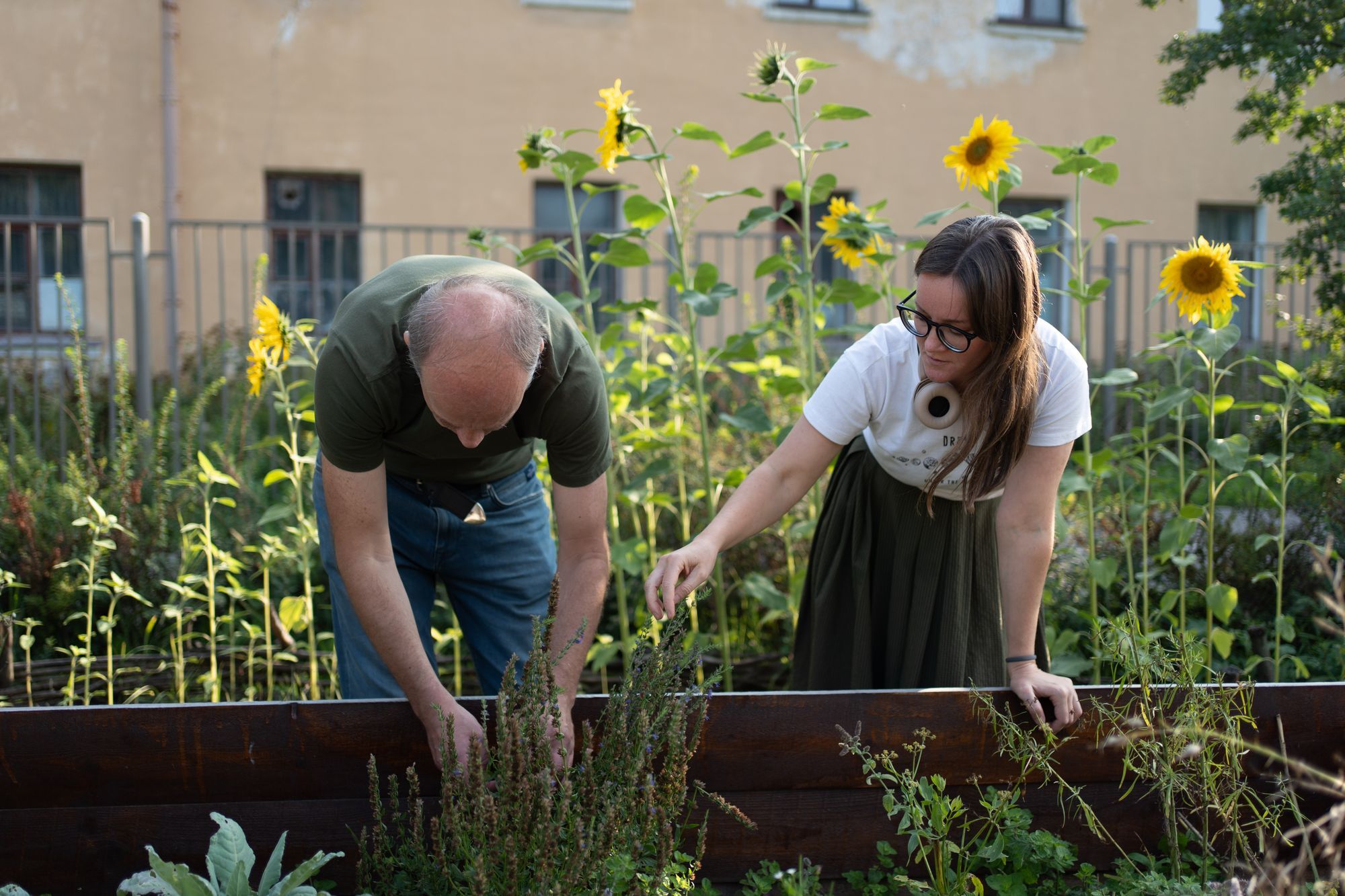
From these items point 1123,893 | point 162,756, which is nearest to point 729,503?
point 1123,893

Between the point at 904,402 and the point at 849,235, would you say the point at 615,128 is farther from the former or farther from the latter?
the point at 904,402

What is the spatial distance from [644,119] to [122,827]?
8562 millimetres

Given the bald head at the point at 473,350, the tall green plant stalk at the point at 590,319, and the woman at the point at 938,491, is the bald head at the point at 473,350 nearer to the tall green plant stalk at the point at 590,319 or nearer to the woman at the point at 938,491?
the woman at the point at 938,491

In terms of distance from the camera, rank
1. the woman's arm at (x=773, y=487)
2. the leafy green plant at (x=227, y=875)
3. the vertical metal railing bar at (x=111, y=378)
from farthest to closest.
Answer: the vertical metal railing bar at (x=111, y=378)
the woman's arm at (x=773, y=487)
the leafy green plant at (x=227, y=875)

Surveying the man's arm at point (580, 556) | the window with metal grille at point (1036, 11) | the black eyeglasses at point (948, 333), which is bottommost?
the man's arm at point (580, 556)

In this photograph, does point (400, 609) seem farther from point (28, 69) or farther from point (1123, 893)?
point (28, 69)

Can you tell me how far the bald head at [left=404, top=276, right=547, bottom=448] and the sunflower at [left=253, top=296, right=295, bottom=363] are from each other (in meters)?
1.03

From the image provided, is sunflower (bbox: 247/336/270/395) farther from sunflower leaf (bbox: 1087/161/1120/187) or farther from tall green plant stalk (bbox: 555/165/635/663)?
sunflower leaf (bbox: 1087/161/1120/187)

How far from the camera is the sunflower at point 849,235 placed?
2.97 metres

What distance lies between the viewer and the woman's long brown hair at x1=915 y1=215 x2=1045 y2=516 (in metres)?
1.82

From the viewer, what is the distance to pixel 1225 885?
1.76m

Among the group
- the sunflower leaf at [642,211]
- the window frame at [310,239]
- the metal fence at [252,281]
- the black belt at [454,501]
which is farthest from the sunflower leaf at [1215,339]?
the window frame at [310,239]

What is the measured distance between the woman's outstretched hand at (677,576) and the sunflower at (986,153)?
130 centimetres

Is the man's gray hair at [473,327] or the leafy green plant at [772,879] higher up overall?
the man's gray hair at [473,327]
